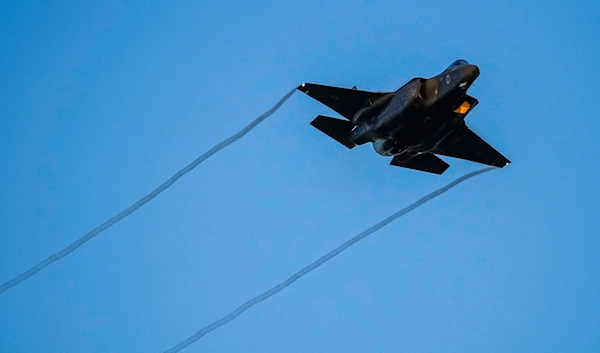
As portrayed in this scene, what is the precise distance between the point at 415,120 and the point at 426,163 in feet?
9.88

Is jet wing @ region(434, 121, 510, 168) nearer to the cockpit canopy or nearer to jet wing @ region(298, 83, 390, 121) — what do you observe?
jet wing @ region(298, 83, 390, 121)

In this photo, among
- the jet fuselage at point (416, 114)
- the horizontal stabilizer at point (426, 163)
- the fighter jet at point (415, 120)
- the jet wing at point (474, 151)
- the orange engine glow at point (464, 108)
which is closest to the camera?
the jet fuselage at point (416, 114)

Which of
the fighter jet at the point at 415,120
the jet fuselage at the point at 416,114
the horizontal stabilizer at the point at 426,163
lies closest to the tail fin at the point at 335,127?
the fighter jet at the point at 415,120

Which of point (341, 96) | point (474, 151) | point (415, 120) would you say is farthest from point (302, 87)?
point (474, 151)

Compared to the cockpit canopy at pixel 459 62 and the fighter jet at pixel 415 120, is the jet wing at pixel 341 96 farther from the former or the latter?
the cockpit canopy at pixel 459 62

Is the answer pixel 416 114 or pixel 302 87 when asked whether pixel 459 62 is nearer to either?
pixel 416 114

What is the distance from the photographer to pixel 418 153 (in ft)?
67.9

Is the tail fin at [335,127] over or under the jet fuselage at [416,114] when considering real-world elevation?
over

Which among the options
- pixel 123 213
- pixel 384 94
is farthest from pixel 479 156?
pixel 123 213

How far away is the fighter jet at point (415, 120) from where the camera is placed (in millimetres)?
18469

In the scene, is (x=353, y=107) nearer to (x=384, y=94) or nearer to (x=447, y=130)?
(x=384, y=94)

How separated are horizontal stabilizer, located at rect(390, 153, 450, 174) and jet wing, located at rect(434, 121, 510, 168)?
0.32 m

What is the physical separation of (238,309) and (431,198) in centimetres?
570

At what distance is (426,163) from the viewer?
21750 mm
